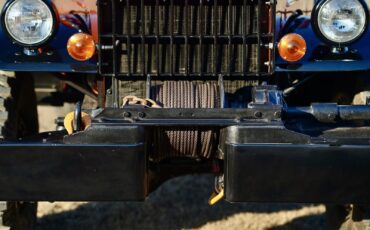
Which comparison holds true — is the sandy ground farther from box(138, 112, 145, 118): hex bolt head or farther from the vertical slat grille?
box(138, 112, 145, 118): hex bolt head

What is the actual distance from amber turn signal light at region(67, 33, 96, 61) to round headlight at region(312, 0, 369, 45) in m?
1.13

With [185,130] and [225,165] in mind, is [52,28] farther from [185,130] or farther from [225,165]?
[225,165]

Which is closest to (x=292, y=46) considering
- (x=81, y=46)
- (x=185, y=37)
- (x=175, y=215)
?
(x=185, y=37)

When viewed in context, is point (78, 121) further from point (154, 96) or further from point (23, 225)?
point (23, 225)

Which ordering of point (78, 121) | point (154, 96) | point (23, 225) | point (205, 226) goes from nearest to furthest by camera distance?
1. point (78, 121)
2. point (154, 96)
3. point (23, 225)
4. point (205, 226)

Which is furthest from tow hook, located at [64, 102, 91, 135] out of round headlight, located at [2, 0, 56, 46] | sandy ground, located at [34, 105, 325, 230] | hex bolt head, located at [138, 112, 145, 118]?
sandy ground, located at [34, 105, 325, 230]

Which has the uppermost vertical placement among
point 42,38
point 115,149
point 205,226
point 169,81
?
point 42,38

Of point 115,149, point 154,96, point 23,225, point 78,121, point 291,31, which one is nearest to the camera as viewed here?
point 115,149

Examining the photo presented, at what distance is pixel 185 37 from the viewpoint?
3135 millimetres

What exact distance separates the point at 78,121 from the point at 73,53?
1.67 feet

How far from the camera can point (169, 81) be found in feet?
10.5

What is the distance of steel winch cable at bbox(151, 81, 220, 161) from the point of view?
289cm

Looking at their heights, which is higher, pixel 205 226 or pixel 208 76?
pixel 208 76

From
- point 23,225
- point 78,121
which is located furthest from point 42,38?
point 23,225
